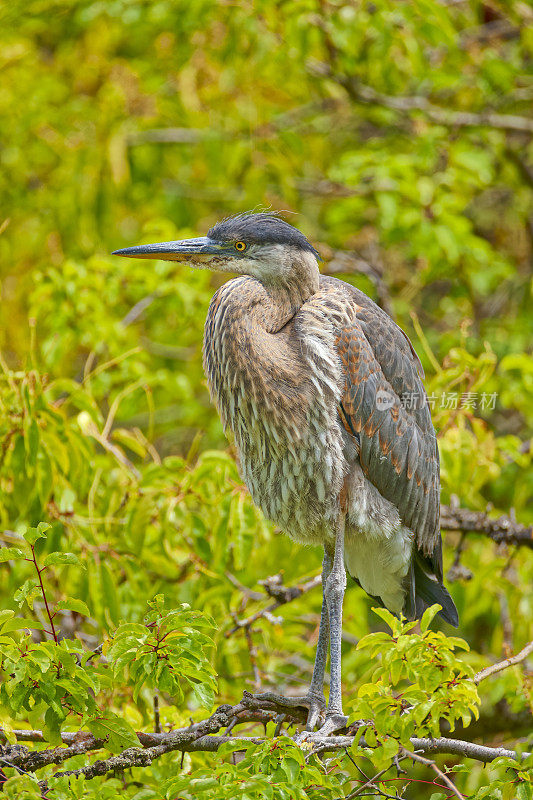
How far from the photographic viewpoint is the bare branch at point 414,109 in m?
5.57

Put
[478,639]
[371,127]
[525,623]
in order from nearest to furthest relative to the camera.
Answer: [525,623] → [478,639] → [371,127]

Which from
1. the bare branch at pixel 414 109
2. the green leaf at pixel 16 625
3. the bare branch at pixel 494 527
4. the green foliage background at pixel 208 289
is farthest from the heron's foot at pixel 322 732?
the bare branch at pixel 414 109

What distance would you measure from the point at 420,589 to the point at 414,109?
314 centimetres

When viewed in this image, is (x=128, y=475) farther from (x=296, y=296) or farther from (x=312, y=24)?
(x=312, y=24)

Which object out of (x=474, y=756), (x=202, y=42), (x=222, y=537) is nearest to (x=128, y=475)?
(x=222, y=537)

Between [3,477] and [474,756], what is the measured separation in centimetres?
196

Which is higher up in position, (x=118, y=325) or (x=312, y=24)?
(x=312, y=24)

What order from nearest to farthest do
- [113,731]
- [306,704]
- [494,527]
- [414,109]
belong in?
[113,731] → [306,704] → [494,527] → [414,109]

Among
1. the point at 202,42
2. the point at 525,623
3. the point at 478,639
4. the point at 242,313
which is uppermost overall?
the point at 202,42

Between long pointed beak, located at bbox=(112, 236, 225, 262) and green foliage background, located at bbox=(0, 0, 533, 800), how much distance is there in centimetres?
54

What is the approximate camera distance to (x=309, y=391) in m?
3.36

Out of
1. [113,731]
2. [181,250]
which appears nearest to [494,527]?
[181,250]

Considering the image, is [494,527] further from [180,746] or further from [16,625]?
[16,625]

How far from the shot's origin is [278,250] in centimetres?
336
